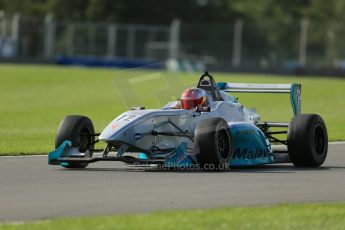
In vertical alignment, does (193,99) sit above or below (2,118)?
above

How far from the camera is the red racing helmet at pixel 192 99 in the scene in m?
14.6

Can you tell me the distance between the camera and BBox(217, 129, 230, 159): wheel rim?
1384 cm

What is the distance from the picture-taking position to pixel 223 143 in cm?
1393

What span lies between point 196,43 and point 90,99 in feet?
83.2

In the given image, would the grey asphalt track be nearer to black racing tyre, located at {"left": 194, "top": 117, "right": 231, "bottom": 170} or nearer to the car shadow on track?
the car shadow on track

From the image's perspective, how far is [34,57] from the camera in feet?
219

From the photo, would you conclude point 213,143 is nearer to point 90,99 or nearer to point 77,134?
point 77,134

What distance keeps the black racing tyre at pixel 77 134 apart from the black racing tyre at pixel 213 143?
1.75 m

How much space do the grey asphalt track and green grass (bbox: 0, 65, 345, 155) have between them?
128 cm

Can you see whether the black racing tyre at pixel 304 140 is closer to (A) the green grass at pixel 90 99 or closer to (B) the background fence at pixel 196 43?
(A) the green grass at pixel 90 99

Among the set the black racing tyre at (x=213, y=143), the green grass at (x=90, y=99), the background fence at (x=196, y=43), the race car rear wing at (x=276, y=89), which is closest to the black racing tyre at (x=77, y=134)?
the green grass at (x=90, y=99)

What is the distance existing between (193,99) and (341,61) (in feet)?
152

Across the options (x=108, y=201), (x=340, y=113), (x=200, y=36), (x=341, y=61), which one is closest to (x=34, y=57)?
(x=200, y=36)

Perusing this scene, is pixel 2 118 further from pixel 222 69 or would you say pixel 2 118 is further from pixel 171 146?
pixel 222 69
